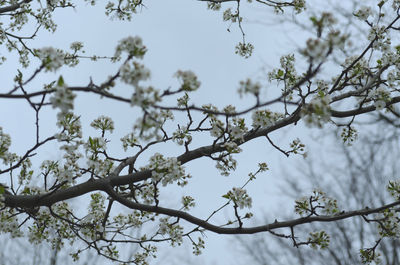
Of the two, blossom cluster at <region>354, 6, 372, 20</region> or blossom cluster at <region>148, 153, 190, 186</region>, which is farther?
blossom cluster at <region>354, 6, 372, 20</region>

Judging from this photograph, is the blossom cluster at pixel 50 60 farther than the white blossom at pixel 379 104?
No

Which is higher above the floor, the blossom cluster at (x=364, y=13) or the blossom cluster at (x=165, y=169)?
the blossom cluster at (x=364, y=13)

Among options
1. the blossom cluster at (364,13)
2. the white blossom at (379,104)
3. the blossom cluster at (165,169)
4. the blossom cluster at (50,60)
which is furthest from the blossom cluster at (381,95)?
the blossom cluster at (50,60)

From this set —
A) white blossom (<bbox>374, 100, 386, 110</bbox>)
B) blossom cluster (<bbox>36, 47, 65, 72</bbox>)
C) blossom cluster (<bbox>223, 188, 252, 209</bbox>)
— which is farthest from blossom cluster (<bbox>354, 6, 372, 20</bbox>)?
blossom cluster (<bbox>36, 47, 65, 72</bbox>)

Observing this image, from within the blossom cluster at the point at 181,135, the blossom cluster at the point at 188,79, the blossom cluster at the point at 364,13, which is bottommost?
the blossom cluster at the point at 188,79

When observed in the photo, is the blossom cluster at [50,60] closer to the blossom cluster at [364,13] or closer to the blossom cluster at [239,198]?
the blossom cluster at [239,198]

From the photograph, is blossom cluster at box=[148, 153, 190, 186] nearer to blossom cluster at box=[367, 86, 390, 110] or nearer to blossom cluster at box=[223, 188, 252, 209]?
blossom cluster at box=[223, 188, 252, 209]

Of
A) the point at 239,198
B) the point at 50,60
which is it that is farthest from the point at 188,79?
the point at 239,198

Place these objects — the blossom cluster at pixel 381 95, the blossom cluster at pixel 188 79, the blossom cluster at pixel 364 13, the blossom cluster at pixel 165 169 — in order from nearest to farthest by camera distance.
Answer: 1. the blossom cluster at pixel 188 79
2. the blossom cluster at pixel 165 169
3. the blossom cluster at pixel 381 95
4. the blossom cluster at pixel 364 13

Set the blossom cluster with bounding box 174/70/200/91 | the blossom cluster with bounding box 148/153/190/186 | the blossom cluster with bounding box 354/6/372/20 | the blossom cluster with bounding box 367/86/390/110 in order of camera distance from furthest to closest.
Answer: the blossom cluster with bounding box 354/6/372/20
the blossom cluster with bounding box 367/86/390/110
the blossom cluster with bounding box 148/153/190/186
the blossom cluster with bounding box 174/70/200/91

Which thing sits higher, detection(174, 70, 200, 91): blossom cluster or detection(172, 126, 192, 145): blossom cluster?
detection(172, 126, 192, 145): blossom cluster

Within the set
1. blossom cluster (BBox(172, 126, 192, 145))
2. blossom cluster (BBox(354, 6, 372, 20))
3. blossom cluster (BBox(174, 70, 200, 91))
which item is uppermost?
blossom cluster (BBox(354, 6, 372, 20))

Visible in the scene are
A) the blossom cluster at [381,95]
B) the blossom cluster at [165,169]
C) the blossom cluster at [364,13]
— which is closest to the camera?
the blossom cluster at [165,169]

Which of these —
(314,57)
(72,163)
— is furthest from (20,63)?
(314,57)
